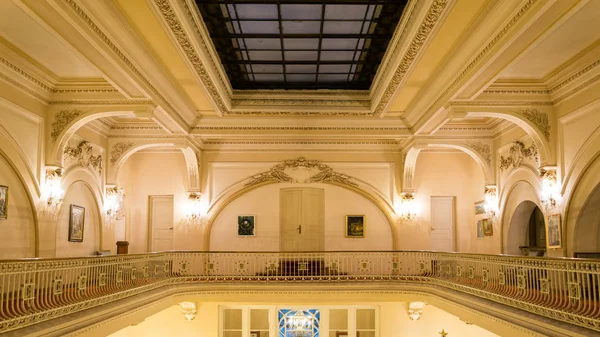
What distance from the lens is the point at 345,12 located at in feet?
34.8

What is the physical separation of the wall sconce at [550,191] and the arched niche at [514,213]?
171cm

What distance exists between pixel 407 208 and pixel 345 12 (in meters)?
7.99

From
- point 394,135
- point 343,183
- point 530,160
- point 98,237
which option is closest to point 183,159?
point 98,237

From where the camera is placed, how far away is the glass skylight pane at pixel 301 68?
1359 centimetres

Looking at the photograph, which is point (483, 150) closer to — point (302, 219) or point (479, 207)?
point (479, 207)

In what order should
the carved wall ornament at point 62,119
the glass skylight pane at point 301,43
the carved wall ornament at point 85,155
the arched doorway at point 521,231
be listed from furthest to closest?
the arched doorway at point 521,231 → the carved wall ornament at point 85,155 → the glass skylight pane at point 301,43 → the carved wall ornament at point 62,119

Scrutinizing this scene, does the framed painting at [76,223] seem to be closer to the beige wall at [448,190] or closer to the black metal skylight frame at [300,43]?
the black metal skylight frame at [300,43]

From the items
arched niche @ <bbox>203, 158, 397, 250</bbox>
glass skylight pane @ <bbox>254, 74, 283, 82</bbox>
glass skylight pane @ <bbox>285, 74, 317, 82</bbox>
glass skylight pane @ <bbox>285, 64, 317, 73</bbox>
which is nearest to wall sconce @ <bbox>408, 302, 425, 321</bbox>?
arched niche @ <bbox>203, 158, 397, 250</bbox>

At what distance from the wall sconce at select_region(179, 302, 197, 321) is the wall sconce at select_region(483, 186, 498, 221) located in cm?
873

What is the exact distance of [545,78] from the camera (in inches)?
459

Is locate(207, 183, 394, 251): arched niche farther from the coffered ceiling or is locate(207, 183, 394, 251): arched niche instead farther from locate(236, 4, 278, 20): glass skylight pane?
locate(236, 4, 278, 20): glass skylight pane

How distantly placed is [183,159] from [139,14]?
8921 millimetres

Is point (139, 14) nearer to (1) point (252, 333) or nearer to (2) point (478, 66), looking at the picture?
(2) point (478, 66)

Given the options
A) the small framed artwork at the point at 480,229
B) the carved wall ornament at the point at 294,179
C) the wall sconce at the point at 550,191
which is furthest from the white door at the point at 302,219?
the wall sconce at the point at 550,191
